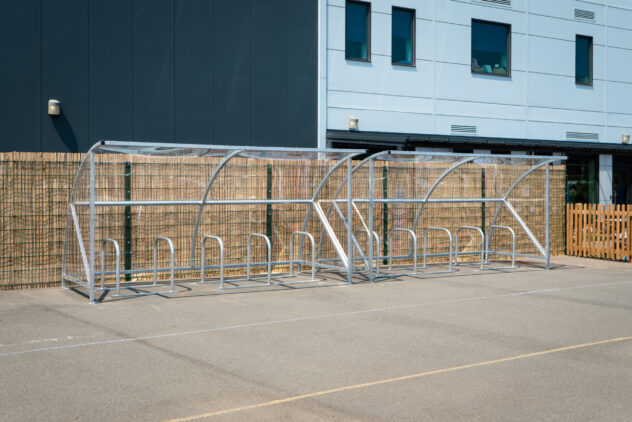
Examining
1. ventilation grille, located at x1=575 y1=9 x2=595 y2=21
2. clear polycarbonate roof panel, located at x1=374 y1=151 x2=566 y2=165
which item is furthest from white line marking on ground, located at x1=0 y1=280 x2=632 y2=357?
ventilation grille, located at x1=575 y1=9 x2=595 y2=21

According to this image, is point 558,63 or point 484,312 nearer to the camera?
point 484,312

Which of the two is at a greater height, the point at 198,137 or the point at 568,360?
the point at 198,137

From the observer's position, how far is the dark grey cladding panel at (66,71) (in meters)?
12.5

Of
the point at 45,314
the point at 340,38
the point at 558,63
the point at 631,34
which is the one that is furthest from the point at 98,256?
the point at 631,34

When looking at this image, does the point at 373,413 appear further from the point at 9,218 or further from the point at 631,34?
the point at 631,34

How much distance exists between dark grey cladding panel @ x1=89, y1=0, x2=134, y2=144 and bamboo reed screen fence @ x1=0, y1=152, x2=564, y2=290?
1953 millimetres

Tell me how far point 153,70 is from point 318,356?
882cm

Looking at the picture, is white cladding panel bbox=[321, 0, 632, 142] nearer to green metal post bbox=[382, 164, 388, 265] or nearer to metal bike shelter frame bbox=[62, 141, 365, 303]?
green metal post bbox=[382, 164, 388, 265]

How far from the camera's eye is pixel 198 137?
14.1 meters

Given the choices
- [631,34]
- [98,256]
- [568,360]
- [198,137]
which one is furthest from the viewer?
[631,34]

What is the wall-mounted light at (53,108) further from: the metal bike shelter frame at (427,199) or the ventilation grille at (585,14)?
the ventilation grille at (585,14)

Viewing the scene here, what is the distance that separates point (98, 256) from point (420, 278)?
5476mm

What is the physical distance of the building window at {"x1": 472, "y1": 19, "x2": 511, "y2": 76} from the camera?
59.5ft

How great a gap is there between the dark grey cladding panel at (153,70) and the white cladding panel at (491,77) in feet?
12.0
